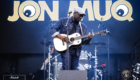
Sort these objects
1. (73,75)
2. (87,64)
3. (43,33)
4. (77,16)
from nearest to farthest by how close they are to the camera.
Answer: (73,75) < (77,16) < (87,64) < (43,33)

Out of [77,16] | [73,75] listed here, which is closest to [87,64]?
[77,16]

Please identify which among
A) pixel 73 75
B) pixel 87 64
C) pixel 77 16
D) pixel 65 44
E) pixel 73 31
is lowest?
pixel 73 75

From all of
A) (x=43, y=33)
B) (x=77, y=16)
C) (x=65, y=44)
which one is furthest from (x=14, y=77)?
(x=77, y=16)

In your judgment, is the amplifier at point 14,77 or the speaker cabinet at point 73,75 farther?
the amplifier at point 14,77

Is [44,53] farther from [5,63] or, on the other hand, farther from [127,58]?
[127,58]

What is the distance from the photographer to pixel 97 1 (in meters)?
7.77

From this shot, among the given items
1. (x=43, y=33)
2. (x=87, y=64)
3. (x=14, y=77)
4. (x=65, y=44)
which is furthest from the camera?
(x=43, y=33)

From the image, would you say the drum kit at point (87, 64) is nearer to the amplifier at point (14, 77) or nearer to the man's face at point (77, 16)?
the amplifier at point (14, 77)

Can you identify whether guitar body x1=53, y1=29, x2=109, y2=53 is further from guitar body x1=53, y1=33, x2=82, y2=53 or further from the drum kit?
the drum kit

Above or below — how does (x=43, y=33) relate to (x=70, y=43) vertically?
above

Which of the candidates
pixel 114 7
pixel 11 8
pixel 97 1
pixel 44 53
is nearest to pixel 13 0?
pixel 11 8

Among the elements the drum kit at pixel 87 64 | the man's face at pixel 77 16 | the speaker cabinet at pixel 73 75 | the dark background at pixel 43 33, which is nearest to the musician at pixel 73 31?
the man's face at pixel 77 16

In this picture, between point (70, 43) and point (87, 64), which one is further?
point (87, 64)

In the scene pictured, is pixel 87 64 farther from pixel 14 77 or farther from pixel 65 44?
pixel 65 44
